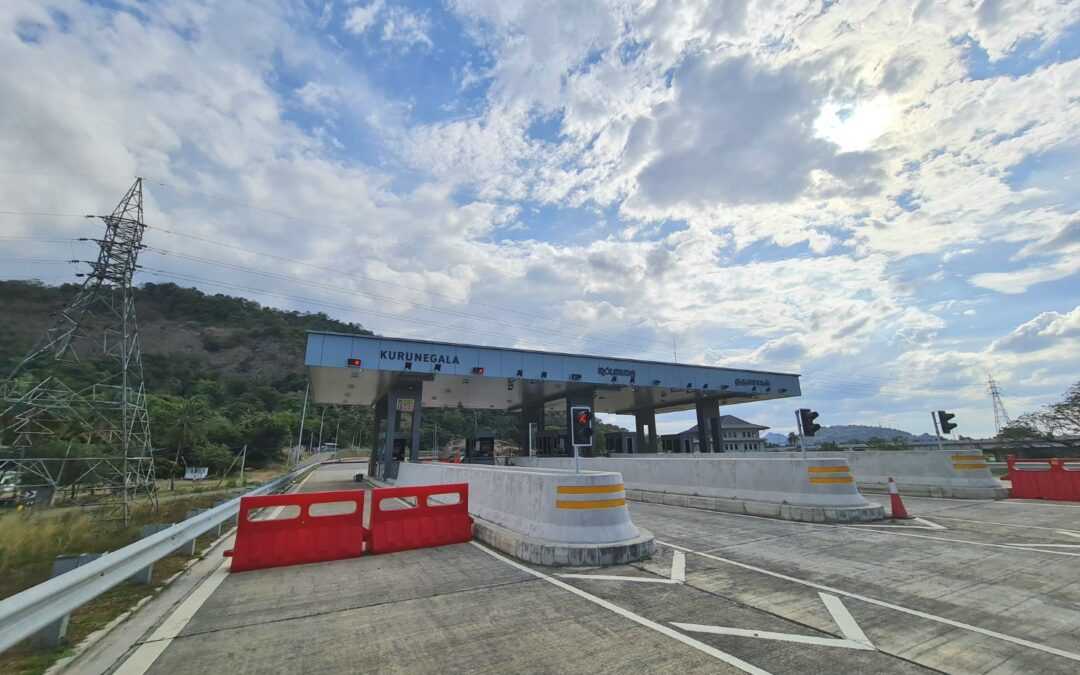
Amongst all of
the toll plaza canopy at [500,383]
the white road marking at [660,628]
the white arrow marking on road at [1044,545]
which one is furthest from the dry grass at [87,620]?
the white arrow marking on road at [1044,545]

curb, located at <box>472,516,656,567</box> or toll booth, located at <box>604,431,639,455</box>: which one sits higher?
toll booth, located at <box>604,431,639,455</box>

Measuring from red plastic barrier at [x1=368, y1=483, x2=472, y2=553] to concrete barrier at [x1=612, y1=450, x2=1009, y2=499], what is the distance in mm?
8493

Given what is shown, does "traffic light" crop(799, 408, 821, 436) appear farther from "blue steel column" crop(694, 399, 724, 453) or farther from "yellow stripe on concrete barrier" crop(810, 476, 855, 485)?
"blue steel column" crop(694, 399, 724, 453)

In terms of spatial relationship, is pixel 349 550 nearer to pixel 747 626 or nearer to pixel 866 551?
pixel 747 626

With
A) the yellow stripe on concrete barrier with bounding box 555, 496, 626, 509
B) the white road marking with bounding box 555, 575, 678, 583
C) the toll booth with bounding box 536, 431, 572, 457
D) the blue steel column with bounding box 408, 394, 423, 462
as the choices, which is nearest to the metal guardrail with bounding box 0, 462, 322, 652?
the white road marking with bounding box 555, 575, 678, 583

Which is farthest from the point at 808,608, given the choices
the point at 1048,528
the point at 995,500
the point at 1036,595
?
the point at 995,500

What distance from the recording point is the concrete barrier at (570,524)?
20.7 ft

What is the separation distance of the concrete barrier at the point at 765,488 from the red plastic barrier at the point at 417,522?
23.1 ft

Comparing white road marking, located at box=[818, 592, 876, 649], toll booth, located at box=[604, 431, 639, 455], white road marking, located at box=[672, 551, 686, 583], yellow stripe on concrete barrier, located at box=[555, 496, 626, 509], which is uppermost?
toll booth, located at box=[604, 431, 639, 455]

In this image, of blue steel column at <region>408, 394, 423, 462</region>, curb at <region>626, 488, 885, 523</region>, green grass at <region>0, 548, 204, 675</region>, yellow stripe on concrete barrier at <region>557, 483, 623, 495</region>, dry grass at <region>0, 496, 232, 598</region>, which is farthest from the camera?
blue steel column at <region>408, 394, 423, 462</region>

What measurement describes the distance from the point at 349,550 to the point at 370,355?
14.7 meters

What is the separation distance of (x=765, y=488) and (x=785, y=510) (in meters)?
0.85

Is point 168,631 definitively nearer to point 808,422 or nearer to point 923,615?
point 923,615

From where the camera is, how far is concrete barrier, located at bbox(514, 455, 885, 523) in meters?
9.49
